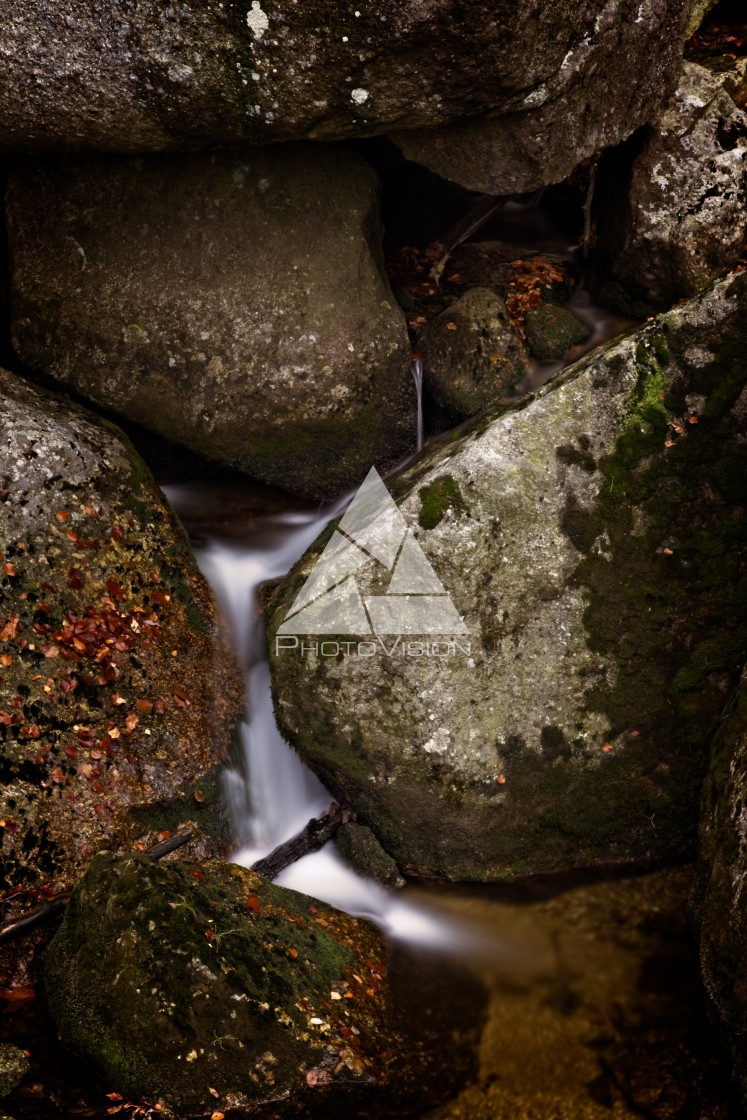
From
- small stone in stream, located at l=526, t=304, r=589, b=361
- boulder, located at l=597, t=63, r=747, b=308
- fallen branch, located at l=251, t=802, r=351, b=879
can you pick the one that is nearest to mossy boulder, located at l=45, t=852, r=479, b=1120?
fallen branch, located at l=251, t=802, r=351, b=879

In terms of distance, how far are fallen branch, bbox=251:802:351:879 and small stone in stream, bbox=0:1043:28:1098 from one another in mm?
1716

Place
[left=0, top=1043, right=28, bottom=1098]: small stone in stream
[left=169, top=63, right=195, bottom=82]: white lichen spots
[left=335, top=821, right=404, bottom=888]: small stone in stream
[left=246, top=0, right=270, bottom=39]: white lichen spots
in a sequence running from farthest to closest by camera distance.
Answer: [left=335, top=821, right=404, bottom=888]: small stone in stream < [left=169, top=63, right=195, bottom=82]: white lichen spots < [left=246, top=0, right=270, bottom=39]: white lichen spots < [left=0, top=1043, right=28, bottom=1098]: small stone in stream

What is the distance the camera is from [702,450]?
17.3ft

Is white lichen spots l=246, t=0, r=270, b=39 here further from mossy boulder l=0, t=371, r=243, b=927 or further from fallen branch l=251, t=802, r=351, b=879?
fallen branch l=251, t=802, r=351, b=879

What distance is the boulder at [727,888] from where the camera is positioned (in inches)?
158

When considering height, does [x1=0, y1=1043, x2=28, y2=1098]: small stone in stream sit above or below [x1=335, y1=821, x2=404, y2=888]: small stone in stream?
above

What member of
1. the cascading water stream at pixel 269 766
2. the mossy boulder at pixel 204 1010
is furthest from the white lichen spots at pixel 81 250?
the mossy boulder at pixel 204 1010

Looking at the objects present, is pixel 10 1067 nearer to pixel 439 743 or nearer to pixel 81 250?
pixel 439 743

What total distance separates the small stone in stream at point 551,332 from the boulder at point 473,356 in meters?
0.18

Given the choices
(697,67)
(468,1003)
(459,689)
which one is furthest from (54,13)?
(468,1003)

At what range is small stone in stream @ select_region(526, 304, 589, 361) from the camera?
283 inches

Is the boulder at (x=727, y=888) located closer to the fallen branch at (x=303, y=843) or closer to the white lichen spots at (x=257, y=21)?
the fallen branch at (x=303, y=843)

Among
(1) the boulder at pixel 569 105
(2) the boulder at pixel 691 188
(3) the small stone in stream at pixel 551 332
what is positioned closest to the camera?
(1) the boulder at pixel 569 105

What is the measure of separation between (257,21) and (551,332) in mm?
3363
